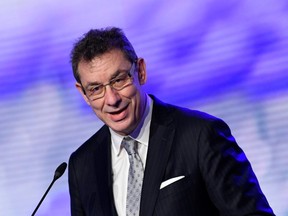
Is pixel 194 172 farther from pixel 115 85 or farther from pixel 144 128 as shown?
pixel 115 85

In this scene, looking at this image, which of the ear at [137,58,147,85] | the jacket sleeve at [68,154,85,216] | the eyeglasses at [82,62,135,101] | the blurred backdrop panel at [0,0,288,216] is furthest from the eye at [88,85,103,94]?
the blurred backdrop panel at [0,0,288,216]

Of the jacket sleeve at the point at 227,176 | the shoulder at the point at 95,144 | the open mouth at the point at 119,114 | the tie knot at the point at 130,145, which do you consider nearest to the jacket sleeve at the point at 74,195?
the shoulder at the point at 95,144

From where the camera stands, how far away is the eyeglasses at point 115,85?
222 centimetres

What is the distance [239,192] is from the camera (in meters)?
2.12

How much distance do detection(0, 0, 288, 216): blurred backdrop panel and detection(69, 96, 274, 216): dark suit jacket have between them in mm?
781

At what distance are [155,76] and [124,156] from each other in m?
0.76

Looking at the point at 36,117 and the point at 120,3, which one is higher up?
the point at 120,3

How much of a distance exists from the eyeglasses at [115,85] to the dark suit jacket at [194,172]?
8.3 inches

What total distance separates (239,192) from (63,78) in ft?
4.46

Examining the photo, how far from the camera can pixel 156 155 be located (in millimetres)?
2273

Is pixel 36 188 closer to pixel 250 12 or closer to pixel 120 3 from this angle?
pixel 120 3

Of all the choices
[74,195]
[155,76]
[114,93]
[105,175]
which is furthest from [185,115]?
[155,76]

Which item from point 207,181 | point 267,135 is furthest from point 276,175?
point 207,181

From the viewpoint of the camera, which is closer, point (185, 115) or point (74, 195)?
point (185, 115)
